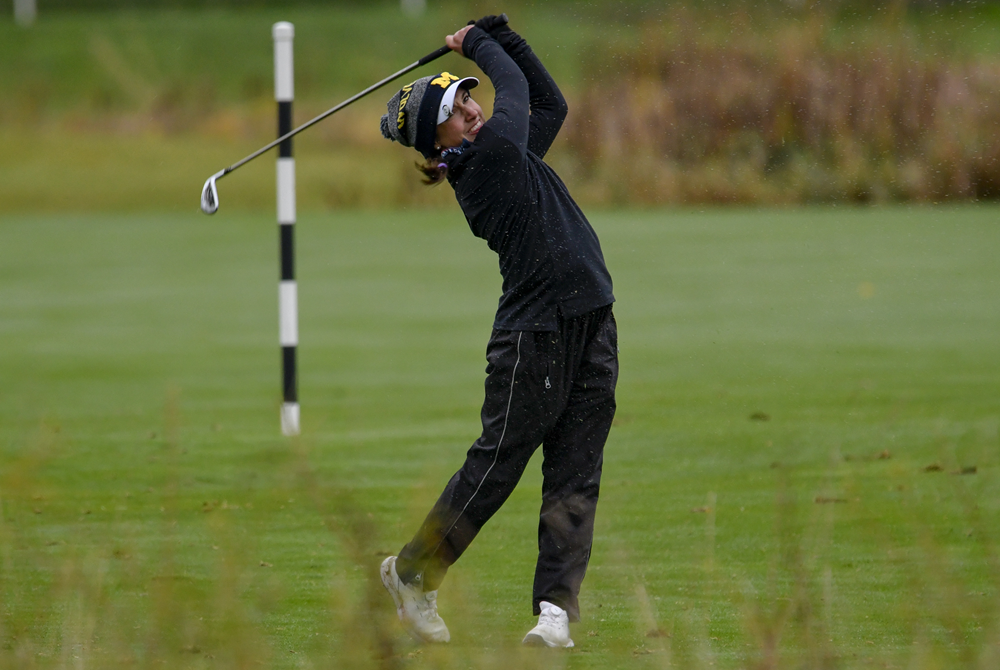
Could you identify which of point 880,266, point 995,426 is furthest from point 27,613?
point 880,266

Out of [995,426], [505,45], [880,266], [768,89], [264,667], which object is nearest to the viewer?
[264,667]

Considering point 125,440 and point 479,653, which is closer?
point 479,653

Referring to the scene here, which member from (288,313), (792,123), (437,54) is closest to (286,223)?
(288,313)

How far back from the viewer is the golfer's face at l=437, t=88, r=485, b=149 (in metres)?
4.08

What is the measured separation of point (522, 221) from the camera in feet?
13.3

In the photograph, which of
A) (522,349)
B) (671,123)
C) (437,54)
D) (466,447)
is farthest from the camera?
(671,123)

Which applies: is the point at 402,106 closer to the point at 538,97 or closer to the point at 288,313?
the point at 538,97

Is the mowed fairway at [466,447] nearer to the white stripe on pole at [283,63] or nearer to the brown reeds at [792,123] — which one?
the white stripe on pole at [283,63]

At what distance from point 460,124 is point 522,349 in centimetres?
64

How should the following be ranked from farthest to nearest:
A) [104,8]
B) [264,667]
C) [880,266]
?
[104,8], [880,266], [264,667]

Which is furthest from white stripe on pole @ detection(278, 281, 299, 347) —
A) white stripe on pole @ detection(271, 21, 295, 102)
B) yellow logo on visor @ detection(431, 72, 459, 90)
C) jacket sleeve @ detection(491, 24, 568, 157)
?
yellow logo on visor @ detection(431, 72, 459, 90)

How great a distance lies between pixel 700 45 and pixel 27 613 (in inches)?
668

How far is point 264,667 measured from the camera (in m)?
3.29

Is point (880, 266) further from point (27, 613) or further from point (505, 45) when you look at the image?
point (27, 613)
